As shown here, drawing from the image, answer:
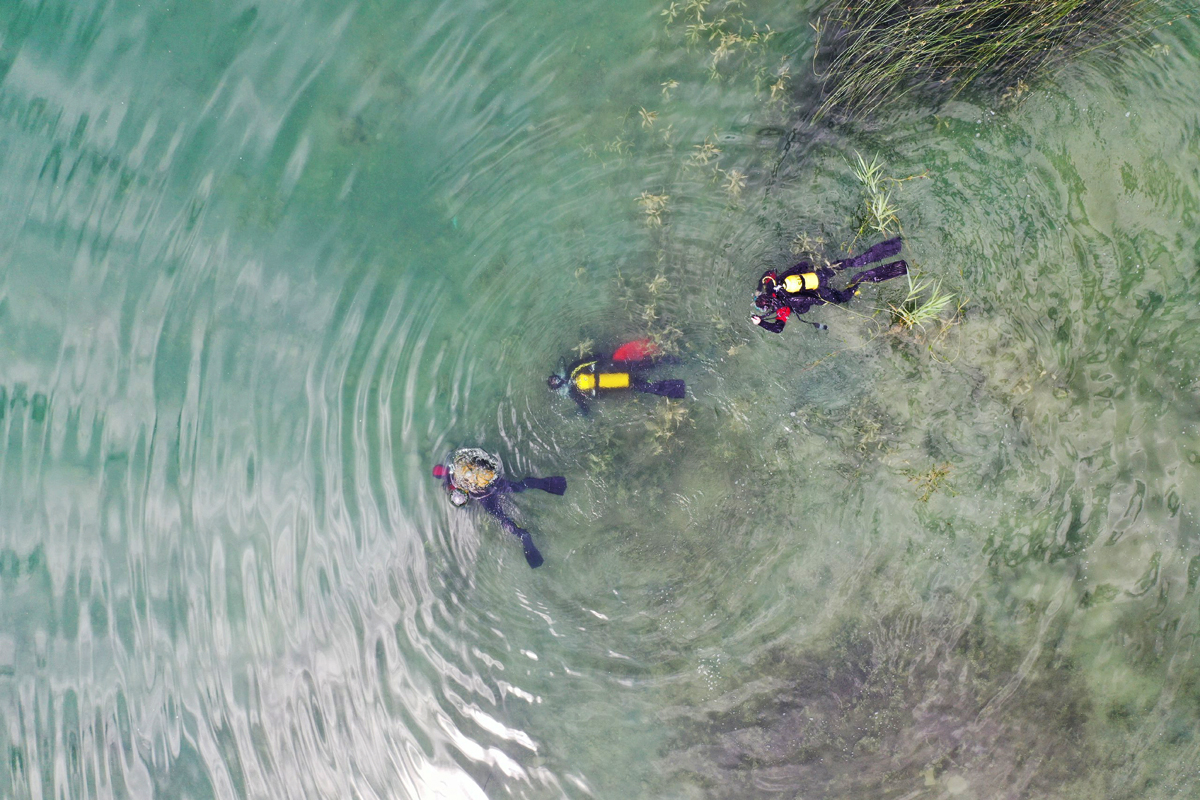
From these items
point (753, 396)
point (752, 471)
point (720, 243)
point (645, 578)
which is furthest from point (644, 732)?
point (720, 243)

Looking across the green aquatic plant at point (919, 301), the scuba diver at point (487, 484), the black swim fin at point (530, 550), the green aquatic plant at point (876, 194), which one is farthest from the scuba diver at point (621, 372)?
the green aquatic plant at point (876, 194)

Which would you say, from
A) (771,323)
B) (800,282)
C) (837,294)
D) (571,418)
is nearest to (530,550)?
(571,418)

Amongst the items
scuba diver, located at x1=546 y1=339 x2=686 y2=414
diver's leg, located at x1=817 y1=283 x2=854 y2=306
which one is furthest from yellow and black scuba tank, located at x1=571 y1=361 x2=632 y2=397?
diver's leg, located at x1=817 y1=283 x2=854 y2=306

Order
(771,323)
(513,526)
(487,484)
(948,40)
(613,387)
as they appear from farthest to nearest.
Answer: (513,526), (613,387), (487,484), (771,323), (948,40)

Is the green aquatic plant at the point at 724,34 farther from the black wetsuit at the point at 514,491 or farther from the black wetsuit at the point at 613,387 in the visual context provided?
the black wetsuit at the point at 514,491

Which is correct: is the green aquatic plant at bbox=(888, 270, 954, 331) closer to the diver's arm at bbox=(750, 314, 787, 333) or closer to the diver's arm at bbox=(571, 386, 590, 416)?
the diver's arm at bbox=(750, 314, 787, 333)

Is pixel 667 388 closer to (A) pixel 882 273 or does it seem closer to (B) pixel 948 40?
(A) pixel 882 273
